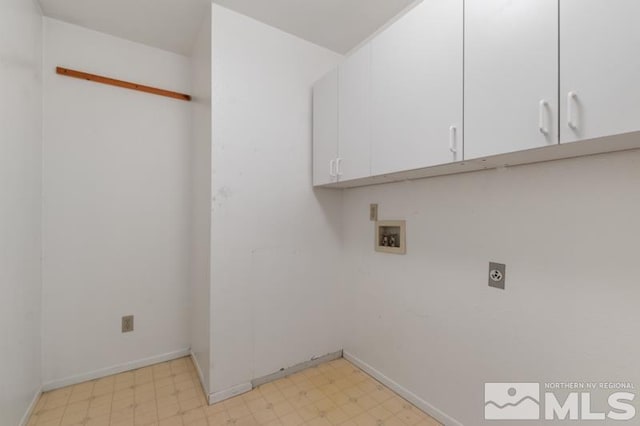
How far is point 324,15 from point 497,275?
1.86m

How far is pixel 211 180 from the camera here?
67.0 inches

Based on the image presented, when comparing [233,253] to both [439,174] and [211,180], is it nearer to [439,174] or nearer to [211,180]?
[211,180]

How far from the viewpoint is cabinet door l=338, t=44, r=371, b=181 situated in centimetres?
161

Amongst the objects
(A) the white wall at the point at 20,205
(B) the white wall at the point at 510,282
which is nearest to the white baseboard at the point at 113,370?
(A) the white wall at the point at 20,205

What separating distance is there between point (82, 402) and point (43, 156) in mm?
1584

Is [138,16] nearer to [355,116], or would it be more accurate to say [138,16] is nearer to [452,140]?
[355,116]

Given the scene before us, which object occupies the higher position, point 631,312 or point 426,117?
point 426,117

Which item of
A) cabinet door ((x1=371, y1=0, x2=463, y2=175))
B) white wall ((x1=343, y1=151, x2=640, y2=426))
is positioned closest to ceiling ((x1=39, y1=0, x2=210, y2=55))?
cabinet door ((x1=371, y1=0, x2=463, y2=175))

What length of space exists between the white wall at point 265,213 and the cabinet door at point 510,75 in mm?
1196

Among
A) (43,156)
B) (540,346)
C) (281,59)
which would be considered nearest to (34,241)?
(43,156)

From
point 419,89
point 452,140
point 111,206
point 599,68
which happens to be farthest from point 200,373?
point 599,68

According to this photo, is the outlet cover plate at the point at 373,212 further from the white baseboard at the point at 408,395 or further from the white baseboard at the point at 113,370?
the white baseboard at the point at 113,370

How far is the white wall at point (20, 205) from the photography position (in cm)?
129

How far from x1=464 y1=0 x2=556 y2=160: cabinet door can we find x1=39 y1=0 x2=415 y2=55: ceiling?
2.82 feet
